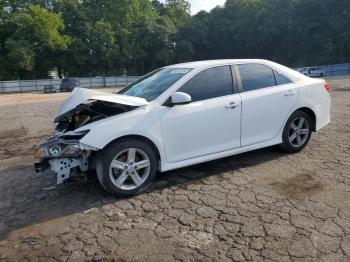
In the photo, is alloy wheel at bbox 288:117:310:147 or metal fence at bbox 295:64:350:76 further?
metal fence at bbox 295:64:350:76

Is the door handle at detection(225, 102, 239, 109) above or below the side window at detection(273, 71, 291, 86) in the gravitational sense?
below

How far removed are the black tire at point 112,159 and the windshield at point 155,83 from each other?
0.71 metres

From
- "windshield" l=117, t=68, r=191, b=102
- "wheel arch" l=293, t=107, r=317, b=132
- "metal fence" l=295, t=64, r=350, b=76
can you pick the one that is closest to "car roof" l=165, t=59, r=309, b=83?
"windshield" l=117, t=68, r=191, b=102

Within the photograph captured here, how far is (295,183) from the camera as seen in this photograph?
4320 mm

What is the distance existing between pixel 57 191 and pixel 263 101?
328 cm

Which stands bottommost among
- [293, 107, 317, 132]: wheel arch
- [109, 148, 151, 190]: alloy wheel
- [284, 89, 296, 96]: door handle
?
[109, 148, 151, 190]: alloy wheel

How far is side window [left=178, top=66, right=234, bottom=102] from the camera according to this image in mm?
4516

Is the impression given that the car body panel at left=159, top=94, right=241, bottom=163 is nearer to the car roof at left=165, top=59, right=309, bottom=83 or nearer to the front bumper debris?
the car roof at left=165, top=59, right=309, bottom=83

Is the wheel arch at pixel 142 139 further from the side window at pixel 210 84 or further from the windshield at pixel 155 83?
the side window at pixel 210 84

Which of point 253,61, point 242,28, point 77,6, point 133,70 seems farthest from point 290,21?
point 253,61

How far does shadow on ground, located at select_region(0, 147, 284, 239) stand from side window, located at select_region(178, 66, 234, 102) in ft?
3.78

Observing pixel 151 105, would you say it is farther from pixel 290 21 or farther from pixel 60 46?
pixel 290 21

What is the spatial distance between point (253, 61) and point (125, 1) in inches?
2486

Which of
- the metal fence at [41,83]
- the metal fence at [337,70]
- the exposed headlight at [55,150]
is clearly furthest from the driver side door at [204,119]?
the metal fence at [337,70]
